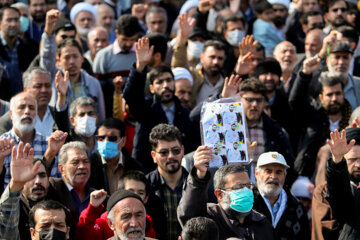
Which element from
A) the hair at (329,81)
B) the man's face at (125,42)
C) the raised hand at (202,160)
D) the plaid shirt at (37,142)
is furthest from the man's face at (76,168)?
the hair at (329,81)

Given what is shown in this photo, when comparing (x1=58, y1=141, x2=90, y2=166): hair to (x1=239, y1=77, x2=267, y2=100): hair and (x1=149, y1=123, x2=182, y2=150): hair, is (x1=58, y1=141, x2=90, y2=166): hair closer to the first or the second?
(x1=149, y1=123, x2=182, y2=150): hair

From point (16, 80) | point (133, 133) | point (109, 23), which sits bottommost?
point (133, 133)

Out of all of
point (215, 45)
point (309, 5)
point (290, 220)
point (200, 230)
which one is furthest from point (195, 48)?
point (200, 230)

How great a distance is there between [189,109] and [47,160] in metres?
2.52

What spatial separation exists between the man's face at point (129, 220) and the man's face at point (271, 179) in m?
1.70

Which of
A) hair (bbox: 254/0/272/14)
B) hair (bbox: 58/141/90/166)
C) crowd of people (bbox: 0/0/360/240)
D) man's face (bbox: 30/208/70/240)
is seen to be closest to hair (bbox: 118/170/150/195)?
A: crowd of people (bbox: 0/0/360/240)

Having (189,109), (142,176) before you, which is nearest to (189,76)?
(189,109)

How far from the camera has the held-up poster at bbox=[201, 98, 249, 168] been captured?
8914 mm

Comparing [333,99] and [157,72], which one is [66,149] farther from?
[333,99]

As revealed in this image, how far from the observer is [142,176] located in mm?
10148

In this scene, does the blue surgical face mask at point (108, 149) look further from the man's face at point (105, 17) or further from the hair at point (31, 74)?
the man's face at point (105, 17)

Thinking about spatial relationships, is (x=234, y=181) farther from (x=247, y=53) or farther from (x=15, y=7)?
(x=15, y=7)

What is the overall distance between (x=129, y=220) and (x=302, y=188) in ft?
11.6

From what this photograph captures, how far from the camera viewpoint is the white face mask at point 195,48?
44.9 ft
